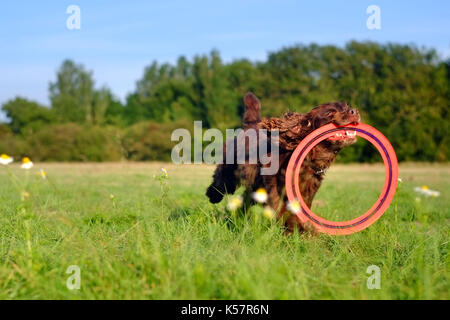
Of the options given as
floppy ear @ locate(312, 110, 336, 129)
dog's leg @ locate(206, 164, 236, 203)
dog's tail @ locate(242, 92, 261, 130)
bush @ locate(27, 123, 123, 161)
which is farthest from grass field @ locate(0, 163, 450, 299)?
bush @ locate(27, 123, 123, 161)

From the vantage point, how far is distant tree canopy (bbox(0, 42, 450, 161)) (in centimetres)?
2798

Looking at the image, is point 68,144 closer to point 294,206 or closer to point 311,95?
point 311,95

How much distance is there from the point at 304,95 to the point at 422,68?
7.94m

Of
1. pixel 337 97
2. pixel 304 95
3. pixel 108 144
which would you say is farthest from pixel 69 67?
pixel 337 97

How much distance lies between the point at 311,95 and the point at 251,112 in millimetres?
24563

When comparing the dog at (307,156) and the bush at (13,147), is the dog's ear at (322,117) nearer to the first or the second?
the dog at (307,156)

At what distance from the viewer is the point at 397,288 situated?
9.77ft

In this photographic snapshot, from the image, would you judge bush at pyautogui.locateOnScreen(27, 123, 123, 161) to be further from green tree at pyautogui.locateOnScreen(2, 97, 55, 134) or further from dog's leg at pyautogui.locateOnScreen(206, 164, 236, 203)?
dog's leg at pyautogui.locateOnScreen(206, 164, 236, 203)

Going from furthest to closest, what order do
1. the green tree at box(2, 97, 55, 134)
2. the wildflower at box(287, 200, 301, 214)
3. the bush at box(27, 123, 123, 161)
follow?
1. the green tree at box(2, 97, 55, 134)
2. the bush at box(27, 123, 123, 161)
3. the wildflower at box(287, 200, 301, 214)

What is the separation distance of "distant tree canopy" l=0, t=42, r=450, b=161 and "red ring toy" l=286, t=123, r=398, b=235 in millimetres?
21790

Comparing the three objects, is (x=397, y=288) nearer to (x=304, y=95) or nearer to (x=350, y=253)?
(x=350, y=253)

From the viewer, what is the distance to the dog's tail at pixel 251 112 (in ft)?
20.4

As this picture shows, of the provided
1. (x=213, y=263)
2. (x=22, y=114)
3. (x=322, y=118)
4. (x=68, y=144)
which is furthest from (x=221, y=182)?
(x=22, y=114)
